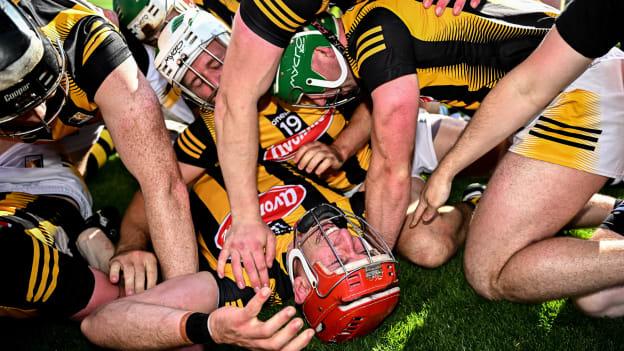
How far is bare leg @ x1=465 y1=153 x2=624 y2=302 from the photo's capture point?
9.64ft

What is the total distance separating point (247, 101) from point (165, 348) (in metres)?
1.18

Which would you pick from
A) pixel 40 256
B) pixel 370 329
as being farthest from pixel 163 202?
pixel 370 329

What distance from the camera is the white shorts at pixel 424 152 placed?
411 cm

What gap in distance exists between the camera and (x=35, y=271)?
9.13 ft

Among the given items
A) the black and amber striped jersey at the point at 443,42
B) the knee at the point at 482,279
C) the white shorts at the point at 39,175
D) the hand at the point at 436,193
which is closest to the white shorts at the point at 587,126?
the black and amber striped jersey at the point at 443,42

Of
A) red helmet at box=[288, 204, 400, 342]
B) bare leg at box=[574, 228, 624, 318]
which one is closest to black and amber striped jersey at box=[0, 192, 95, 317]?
red helmet at box=[288, 204, 400, 342]

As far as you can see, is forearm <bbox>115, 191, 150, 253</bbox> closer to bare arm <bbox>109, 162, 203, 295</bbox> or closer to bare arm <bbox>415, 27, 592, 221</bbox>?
bare arm <bbox>109, 162, 203, 295</bbox>

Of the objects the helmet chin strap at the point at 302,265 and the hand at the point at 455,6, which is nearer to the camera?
the helmet chin strap at the point at 302,265

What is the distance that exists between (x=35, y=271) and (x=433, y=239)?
2049mm

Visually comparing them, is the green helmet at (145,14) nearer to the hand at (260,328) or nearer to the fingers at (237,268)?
the fingers at (237,268)

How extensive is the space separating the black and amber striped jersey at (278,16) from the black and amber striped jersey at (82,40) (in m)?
0.79

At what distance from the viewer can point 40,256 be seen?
9.34ft

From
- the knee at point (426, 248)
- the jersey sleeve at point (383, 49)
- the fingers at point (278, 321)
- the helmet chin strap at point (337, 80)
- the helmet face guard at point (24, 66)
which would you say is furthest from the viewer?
the knee at point (426, 248)

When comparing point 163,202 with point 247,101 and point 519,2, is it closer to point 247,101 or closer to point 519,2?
point 247,101
